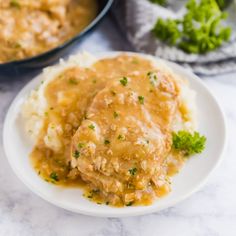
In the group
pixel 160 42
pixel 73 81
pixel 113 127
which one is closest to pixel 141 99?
pixel 113 127

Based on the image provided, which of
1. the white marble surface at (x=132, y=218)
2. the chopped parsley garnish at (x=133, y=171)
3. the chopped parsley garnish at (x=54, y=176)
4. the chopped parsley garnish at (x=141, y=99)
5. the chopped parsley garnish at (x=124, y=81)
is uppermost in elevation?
the chopped parsley garnish at (x=124, y=81)

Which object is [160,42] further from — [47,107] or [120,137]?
[120,137]

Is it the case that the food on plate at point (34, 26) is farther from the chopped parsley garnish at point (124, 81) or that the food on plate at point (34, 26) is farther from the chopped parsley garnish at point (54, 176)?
the chopped parsley garnish at point (54, 176)

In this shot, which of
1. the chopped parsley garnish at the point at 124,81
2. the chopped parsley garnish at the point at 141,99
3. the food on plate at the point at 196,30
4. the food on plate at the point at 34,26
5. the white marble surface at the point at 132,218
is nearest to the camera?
the white marble surface at the point at 132,218

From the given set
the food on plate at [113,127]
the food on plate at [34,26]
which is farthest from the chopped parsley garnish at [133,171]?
the food on plate at [34,26]

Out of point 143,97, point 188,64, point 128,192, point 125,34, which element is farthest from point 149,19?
point 128,192

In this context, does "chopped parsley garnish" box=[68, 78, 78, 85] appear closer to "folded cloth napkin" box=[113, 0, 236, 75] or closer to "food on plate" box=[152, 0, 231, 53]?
"folded cloth napkin" box=[113, 0, 236, 75]

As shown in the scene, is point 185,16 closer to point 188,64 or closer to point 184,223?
point 188,64
